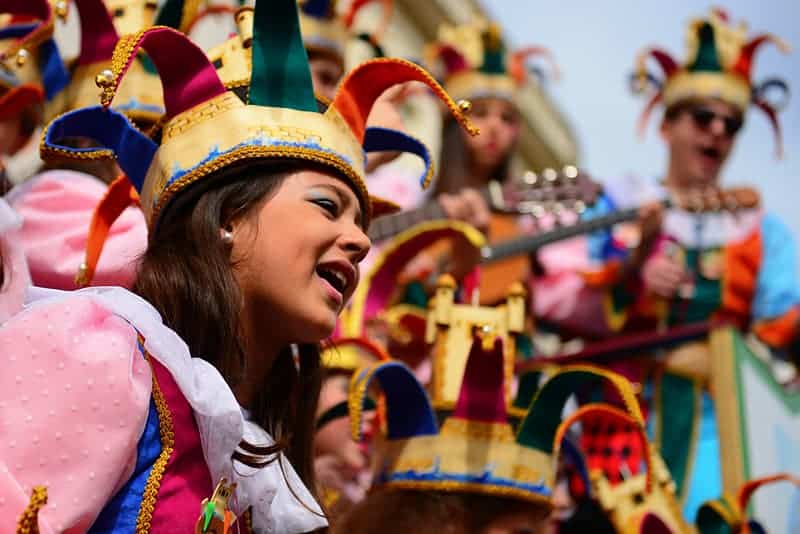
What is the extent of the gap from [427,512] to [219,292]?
1.01 meters

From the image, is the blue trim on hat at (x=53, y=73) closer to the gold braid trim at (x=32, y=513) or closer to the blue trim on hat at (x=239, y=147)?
the blue trim on hat at (x=239, y=147)

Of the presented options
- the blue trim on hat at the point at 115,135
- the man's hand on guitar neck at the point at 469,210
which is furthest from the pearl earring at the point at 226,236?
the man's hand on guitar neck at the point at 469,210

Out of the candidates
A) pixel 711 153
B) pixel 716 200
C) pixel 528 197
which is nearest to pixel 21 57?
pixel 528 197

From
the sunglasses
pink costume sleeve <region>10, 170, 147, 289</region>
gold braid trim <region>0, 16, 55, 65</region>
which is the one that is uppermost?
gold braid trim <region>0, 16, 55, 65</region>

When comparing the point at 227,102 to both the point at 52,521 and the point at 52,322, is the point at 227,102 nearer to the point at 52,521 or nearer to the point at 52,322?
the point at 52,322

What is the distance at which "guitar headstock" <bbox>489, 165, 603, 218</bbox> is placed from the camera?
4.59 m

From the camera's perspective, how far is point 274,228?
2.31 m

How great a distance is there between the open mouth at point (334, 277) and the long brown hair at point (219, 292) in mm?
137

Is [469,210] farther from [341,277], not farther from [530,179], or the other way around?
[341,277]

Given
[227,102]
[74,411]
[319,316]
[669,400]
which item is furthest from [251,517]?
[669,400]

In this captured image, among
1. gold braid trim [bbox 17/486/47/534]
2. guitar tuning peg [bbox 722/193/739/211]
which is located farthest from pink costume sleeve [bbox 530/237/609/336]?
gold braid trim [bbox 17/486/47/534]

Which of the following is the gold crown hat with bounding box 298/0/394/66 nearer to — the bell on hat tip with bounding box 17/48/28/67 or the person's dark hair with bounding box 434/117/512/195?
the person's dark hair with bounding box 434/117/512/195

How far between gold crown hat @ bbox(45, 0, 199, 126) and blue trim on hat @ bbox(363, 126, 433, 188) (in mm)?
631

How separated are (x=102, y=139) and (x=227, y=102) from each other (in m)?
0.25
